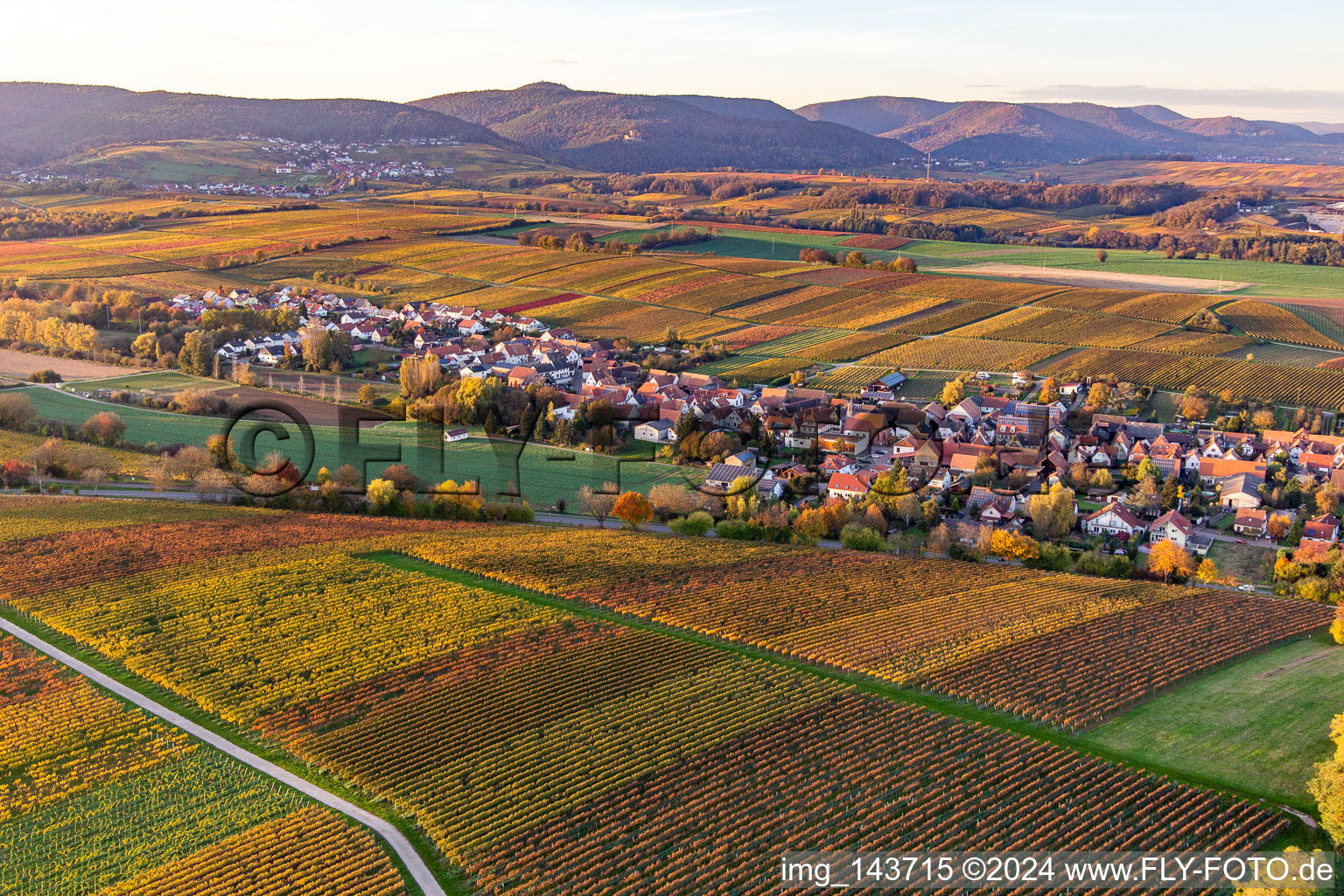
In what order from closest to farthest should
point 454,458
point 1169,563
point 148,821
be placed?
point 148,821 → point 1169,563 → point 454,458

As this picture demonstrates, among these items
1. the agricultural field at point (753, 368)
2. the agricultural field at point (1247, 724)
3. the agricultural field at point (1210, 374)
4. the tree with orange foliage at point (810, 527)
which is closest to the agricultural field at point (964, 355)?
the agricultural field at point (1210, 374)

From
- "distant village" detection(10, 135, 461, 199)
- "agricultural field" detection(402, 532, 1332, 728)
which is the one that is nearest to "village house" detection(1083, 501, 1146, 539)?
"agricultural field" detection(402, 532, 1332, 728)

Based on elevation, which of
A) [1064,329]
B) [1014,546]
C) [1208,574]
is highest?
[1064,329]

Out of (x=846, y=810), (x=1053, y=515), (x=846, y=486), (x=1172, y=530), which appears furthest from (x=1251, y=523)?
(x=846, y=810)

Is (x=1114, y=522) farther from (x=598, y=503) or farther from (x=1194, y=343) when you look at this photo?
(x=1194, y=343)

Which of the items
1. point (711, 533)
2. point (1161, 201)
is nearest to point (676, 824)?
point (711, 533)

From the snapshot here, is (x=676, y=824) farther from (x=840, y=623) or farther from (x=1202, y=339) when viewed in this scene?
(x=1202, y=339)
